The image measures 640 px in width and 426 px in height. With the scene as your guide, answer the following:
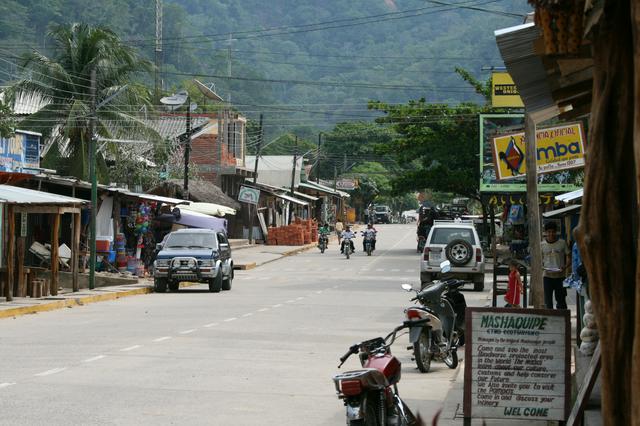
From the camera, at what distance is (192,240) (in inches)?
1308

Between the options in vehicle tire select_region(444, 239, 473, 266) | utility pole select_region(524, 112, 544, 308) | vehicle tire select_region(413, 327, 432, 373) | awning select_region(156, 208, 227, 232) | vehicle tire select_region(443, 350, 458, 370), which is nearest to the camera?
vehicle tire select_region(413, 327, 432, 373)

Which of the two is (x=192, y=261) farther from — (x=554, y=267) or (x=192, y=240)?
(x=554, y=267)

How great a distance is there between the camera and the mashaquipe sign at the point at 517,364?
9.23 m

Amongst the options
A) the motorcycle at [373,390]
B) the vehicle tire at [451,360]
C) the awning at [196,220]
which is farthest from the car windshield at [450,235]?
the motorcycle at [373,390]

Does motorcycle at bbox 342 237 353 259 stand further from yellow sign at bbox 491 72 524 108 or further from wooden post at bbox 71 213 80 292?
wooden post at bbox 71 213 80 292

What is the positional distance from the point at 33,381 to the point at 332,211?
98900 mm

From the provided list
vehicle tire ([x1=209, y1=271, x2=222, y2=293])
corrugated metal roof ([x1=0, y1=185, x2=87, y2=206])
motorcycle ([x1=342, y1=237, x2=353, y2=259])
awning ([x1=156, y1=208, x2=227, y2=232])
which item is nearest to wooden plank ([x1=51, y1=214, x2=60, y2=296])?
corrugated metal roof ([x1=0, y1=185, x2=87, y2=206])

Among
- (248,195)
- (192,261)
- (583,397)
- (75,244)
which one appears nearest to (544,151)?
(583,397)

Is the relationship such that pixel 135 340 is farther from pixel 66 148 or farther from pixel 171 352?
pixel 66 148

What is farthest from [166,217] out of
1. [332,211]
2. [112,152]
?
[332,211]

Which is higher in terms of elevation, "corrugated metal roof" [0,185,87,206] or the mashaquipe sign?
"corrugated metal roof" [0,185,87,206]

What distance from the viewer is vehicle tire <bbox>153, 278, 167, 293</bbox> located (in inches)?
1277

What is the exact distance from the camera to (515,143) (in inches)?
882

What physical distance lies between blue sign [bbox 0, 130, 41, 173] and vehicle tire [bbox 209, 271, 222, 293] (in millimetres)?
5920
